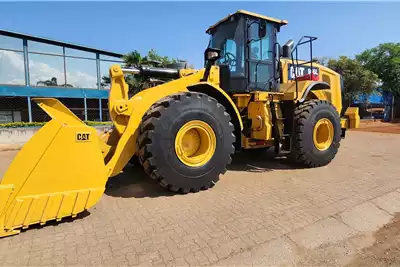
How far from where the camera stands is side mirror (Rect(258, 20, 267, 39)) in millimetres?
5312

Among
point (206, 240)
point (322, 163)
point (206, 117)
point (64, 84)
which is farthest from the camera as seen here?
point (64, 84)

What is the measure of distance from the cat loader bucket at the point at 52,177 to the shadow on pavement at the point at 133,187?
2.91ft

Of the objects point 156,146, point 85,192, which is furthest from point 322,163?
point 85,192

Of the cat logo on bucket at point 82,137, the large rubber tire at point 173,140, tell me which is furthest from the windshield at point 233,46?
the cat logo on bucket at point 82,137

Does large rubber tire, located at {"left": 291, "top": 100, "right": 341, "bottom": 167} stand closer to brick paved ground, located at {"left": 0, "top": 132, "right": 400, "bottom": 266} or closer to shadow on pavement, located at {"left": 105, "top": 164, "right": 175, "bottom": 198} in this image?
brick paved ground, located at {"left": 0, "top": 132, "right": 400, "bottom": 266}

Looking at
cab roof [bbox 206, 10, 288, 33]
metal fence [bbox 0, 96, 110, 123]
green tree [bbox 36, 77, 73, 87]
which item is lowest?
metal fence [bbox 0, 96, 110, 123]

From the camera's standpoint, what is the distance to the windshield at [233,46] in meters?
5.34

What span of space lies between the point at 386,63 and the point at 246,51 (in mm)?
27057

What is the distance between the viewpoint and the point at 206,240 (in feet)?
9.00

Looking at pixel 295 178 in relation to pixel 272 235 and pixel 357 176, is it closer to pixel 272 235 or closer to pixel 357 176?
pixel 357 176

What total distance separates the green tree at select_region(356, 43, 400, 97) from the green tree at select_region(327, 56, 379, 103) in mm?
4373

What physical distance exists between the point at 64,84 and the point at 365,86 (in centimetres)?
2258

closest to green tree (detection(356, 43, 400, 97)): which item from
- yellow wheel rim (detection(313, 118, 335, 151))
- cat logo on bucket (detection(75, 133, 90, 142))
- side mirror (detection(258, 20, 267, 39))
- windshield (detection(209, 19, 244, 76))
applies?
yellow wheel rim (detection(313, 118, 335, 151))

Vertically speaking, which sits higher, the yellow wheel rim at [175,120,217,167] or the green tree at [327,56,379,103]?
the green tree at [327,56,379,103]
